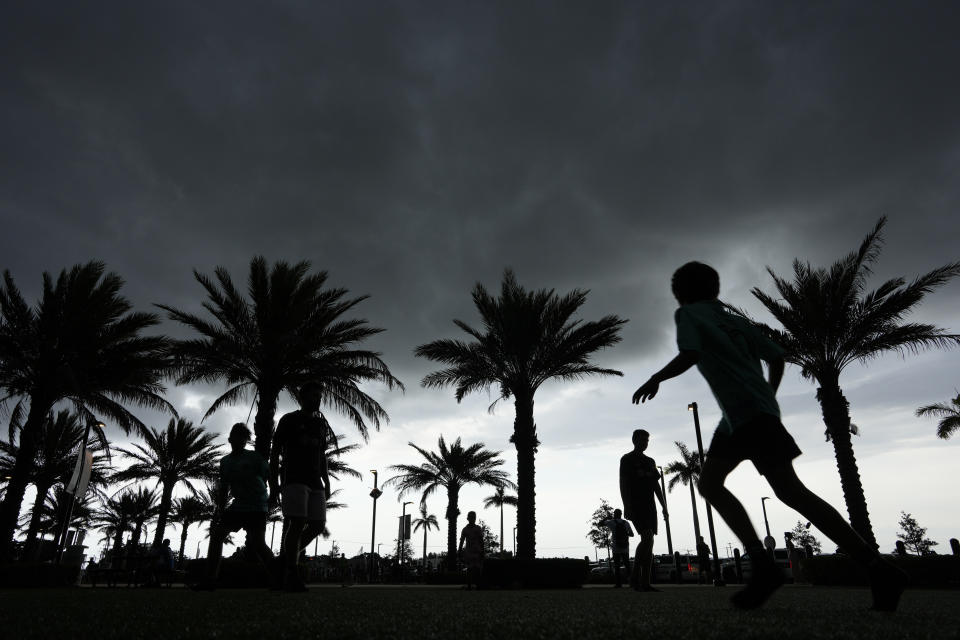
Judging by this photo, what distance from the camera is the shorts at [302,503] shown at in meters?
5.11

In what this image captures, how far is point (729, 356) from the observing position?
2951 mm

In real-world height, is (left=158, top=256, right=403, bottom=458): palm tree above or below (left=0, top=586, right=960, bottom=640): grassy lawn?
above

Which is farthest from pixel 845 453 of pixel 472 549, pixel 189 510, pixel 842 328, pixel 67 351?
pixel 189 510

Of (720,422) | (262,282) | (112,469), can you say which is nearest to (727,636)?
(720,422)

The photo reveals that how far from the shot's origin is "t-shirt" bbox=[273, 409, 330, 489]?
525 centimetres

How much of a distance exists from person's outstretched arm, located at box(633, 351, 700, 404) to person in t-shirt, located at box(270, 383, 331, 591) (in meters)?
3.41

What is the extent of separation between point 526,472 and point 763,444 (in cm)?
1505

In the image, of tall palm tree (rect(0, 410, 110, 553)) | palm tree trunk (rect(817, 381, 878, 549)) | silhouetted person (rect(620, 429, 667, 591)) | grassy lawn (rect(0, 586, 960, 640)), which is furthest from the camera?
tall palm tree (rect(0, 410, 110, 553))

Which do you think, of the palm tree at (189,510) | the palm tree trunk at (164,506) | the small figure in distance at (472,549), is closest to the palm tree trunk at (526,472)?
the small figure in distance at (472,549)

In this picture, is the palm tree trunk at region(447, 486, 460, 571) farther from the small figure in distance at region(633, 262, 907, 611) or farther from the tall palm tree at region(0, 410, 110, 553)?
the small figure in distance at region(633, 262, 907, 611)

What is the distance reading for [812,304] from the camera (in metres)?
15.3

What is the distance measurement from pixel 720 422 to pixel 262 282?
1472 centimetres

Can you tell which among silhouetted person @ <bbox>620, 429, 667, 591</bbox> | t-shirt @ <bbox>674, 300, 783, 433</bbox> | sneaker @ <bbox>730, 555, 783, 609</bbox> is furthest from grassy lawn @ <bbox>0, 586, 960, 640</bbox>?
silhouetted person @ <bbox>620, 429, 667, 591</bbox>

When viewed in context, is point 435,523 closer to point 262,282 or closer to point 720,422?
point 262,282
